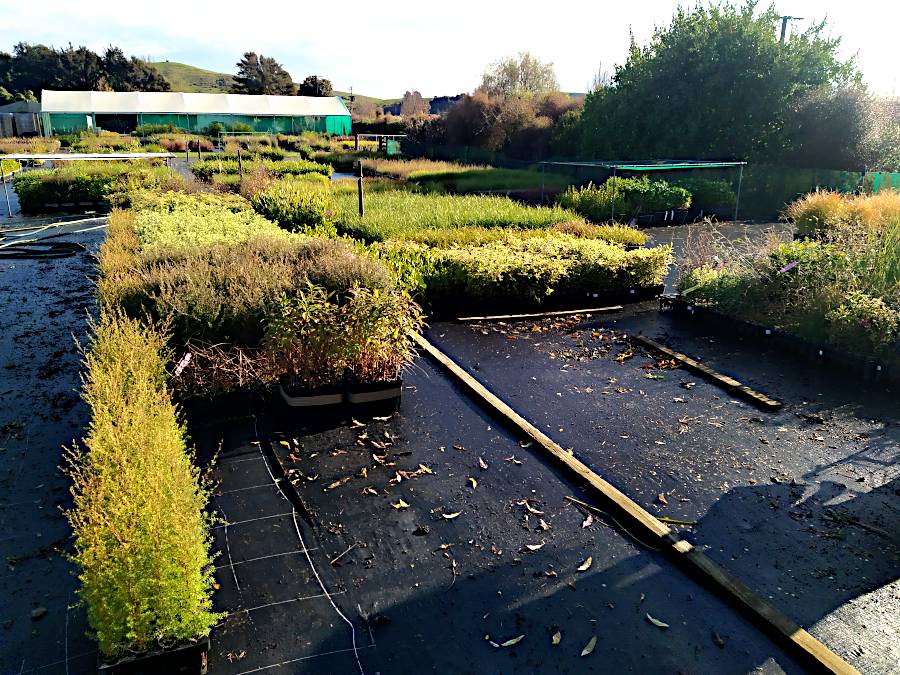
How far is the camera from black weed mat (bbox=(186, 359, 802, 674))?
2709 mm

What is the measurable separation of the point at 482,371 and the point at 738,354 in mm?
2807

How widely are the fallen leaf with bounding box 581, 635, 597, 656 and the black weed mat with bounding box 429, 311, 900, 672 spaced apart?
95 cm

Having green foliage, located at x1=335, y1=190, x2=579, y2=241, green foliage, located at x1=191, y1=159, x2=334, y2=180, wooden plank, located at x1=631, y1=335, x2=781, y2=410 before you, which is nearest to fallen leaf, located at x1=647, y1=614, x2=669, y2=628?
wooden plank, located at x1=631, y1=335, x2=781, y2=410

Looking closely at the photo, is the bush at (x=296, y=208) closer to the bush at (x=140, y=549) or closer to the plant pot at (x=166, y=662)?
the bush at (x=140, y=549)

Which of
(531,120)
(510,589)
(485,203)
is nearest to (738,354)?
(510,589)

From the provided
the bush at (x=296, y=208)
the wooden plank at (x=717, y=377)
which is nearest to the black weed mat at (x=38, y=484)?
the bush at (x=296, y=208)

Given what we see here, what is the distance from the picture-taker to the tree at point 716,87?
2100 centimetres

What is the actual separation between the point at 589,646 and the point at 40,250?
42.1ft

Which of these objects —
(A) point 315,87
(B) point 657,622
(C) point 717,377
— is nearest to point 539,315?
(C) point 717,377

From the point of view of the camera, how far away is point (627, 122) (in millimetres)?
23938

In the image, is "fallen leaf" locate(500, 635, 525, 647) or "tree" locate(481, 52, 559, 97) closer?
"fallen leaf" locate(500, 635, 525, 647)

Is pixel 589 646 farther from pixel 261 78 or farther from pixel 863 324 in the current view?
pixel 261 78

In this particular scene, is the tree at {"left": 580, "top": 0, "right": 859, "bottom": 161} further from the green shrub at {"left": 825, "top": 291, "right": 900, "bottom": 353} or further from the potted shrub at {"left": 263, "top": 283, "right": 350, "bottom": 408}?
the potted shrub at {"left": 263, "top": 283, "right": 350, "bottom": 408}

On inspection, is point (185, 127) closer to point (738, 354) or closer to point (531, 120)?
point (531, 120)
